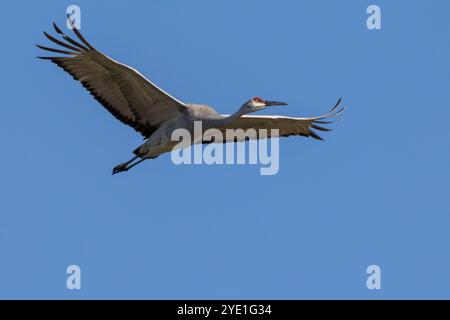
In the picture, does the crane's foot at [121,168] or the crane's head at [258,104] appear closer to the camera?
the crane's head at [258,104]

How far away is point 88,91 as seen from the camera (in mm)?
25906

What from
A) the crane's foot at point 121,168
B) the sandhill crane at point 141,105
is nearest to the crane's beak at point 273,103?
the sandhill crane at point 141,105

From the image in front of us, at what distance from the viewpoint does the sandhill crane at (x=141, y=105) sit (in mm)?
25109

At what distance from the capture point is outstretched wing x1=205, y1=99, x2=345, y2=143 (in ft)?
86.0

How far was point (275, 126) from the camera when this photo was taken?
87.7ft

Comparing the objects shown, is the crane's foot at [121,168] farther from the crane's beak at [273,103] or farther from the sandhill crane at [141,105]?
the crane's beak at [273,103]

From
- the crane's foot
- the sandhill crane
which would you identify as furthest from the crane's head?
the crane's foot

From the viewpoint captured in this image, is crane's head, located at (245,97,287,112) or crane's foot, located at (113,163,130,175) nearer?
crane's head, located at (245,97,287,112)

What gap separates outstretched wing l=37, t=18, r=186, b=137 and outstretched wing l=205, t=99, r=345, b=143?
114cm

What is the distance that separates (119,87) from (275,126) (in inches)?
129

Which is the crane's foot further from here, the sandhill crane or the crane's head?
the crane's head
